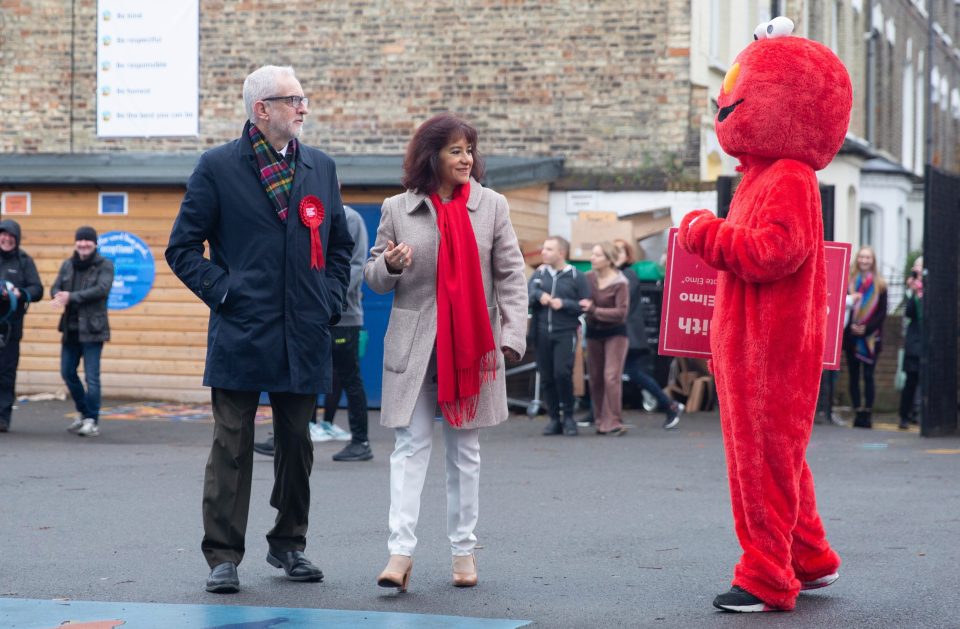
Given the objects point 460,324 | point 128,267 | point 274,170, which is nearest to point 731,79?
point 460,324

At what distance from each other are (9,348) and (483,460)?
4742 mm

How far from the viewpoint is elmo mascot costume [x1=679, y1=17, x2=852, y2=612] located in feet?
18.2

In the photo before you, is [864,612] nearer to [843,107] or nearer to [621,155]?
[843,107]

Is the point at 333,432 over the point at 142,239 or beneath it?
beneath

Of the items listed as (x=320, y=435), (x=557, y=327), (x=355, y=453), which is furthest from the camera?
(x=557, y=327)

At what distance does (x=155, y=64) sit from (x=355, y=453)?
10183 mm

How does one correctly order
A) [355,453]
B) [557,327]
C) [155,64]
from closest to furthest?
[355,453], [557,327], [155,64]

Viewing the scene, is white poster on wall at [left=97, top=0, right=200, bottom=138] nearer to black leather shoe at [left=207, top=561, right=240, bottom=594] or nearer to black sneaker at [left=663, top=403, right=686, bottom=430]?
black sneaker at [left=663, top=403, right=686, bottom=430]

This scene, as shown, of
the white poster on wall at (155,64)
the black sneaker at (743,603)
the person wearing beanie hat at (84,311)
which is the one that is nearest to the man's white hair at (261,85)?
the black sneaker at (743,603)

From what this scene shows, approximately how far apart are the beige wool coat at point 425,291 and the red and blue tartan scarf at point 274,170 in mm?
415

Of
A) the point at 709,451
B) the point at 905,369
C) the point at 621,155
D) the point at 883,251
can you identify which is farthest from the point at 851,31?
the point at 709,451

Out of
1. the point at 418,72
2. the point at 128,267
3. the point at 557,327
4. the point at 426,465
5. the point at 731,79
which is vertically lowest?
the point at 426,465

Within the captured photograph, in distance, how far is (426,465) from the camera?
626cm

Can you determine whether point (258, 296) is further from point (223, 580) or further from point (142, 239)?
point (142, 239)
